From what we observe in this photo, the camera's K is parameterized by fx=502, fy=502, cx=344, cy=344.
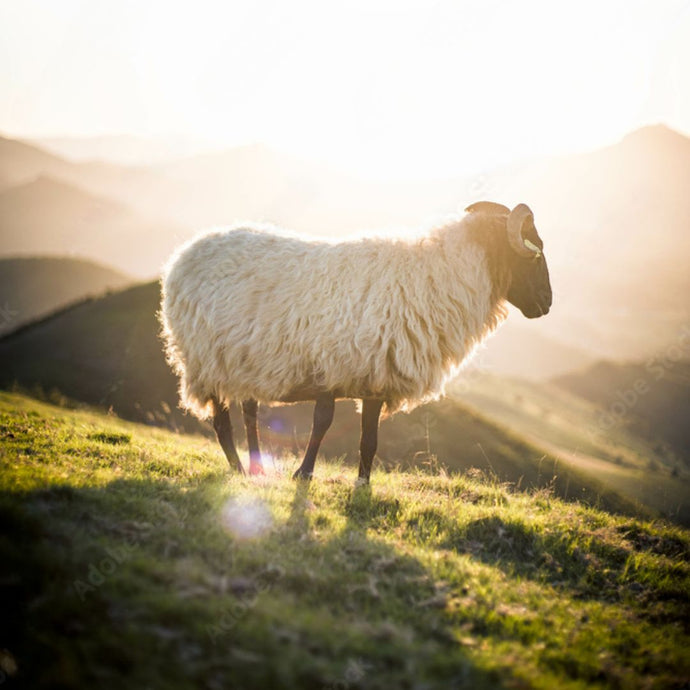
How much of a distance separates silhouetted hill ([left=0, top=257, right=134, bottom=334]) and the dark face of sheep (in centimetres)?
4956

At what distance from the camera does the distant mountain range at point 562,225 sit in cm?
7069

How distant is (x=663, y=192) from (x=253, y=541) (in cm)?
10933

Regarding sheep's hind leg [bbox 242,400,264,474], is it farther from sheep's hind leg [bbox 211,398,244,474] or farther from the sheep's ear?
the sheep's ear

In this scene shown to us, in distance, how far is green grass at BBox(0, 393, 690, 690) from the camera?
2986mm

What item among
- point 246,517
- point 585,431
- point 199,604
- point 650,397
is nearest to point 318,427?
point 246,517

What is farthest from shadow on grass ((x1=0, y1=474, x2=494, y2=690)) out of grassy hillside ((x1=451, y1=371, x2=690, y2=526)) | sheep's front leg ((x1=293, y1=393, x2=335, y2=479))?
grassy hillside ((x1=451, y1=371, x2=690, y2=526))

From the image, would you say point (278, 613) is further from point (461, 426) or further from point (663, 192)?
point (663, 192)

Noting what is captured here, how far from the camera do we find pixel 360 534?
212 inches

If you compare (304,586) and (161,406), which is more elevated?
(304,586)

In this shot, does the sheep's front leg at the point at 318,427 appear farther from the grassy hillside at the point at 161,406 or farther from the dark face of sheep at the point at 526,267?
the grassy hillside at the point at 161,406

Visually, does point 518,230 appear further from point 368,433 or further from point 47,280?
point 47,280

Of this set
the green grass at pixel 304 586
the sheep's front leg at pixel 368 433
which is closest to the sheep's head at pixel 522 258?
the sheep's front leg at pixel 368 433

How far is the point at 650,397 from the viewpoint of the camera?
54500mm

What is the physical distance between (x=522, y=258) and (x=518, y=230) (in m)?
0.53
